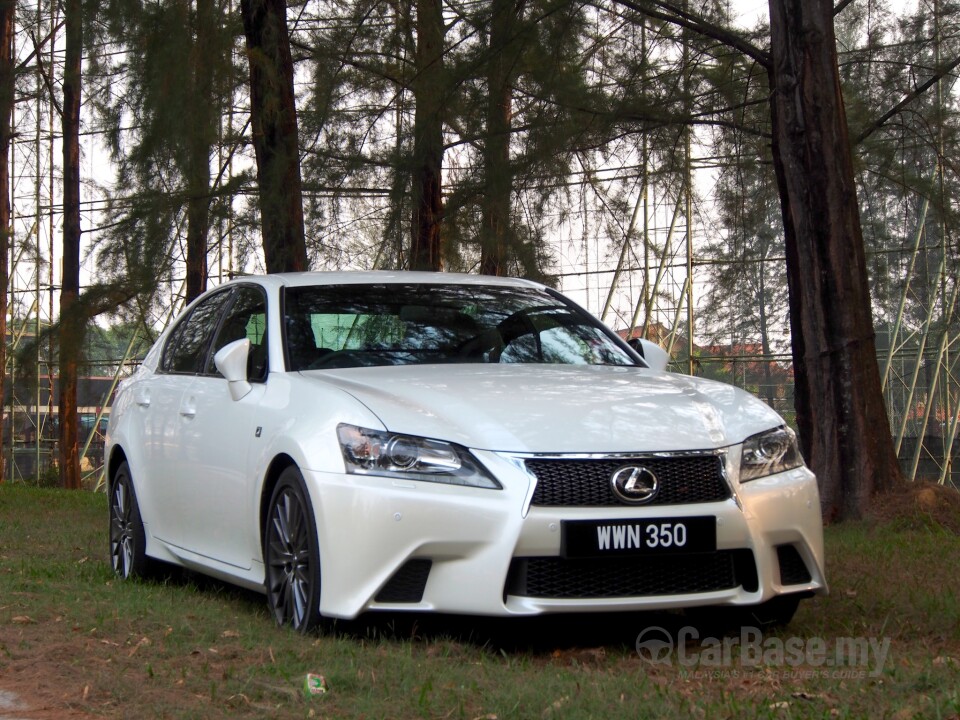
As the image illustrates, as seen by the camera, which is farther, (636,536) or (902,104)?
(902,104)

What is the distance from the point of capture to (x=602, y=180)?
42.4ft

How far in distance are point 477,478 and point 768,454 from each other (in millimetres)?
1125

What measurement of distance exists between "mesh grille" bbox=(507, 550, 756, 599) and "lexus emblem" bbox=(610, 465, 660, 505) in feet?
0.68

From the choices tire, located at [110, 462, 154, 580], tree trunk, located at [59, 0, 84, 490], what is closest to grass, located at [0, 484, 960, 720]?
tire, located at [110, 462, 154, 580]

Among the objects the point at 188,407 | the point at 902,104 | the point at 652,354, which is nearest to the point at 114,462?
the point at 188,407

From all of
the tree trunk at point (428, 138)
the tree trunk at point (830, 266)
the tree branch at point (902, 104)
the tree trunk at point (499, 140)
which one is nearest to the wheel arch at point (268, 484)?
the tree trunk at point (830, 266)

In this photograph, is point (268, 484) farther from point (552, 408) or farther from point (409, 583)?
point (552, 408)

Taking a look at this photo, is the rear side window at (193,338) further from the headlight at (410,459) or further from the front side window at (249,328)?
the headlight at (410,459)

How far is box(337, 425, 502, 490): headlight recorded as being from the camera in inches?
183

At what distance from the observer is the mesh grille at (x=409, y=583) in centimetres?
471

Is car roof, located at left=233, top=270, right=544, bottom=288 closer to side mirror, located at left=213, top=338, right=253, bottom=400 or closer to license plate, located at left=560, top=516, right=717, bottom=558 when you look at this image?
side mirror, located at left=213, top=338, right=253, bottom=400

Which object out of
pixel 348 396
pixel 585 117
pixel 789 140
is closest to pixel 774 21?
pixel 789 140

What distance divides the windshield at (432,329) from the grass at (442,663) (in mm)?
1131

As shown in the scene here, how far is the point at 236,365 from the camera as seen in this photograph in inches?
229
